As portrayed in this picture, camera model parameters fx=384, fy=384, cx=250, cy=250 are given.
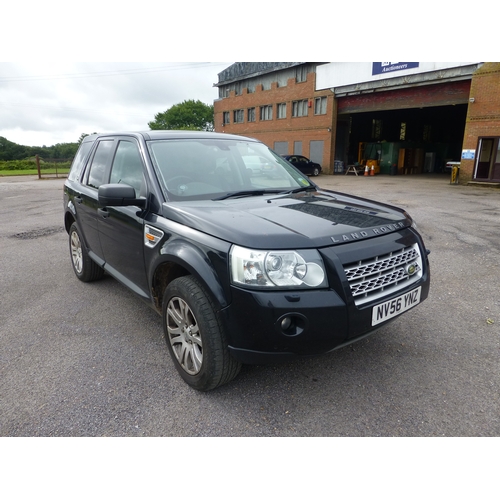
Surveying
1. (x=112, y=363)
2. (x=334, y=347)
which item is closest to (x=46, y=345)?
(x=112, y=363)

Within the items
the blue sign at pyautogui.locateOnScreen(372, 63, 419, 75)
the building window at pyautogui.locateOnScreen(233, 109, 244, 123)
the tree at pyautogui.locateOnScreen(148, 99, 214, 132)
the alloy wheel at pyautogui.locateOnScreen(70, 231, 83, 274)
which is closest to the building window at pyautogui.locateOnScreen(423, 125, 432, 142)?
the blue sign at pyautogui.locateOnScreen(372, 63, 419, 75)

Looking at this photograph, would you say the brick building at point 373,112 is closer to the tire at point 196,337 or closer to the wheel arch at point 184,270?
the wheel arch at point 184,270

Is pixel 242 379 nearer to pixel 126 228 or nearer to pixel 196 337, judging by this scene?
pixel 196 337

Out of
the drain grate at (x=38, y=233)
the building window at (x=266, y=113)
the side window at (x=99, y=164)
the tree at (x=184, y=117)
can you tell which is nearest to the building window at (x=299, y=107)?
the building window at (x=266, y=113)

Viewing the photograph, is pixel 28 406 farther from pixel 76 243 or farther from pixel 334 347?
pixel 76 243

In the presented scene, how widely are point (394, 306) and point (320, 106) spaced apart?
2955 cm

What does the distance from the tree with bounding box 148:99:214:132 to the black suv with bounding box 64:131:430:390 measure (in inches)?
2846

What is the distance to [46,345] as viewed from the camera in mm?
3451

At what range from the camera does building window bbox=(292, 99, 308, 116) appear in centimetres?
3077

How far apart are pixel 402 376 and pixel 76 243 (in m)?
4.18

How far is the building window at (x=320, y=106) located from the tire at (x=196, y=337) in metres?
29.3

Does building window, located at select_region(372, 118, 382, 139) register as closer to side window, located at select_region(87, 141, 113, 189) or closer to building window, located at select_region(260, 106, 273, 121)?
building window, located at select_region(260, 106, 273, 121)

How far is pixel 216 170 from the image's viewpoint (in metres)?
3.52

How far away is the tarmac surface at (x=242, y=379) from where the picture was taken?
2.44 m
